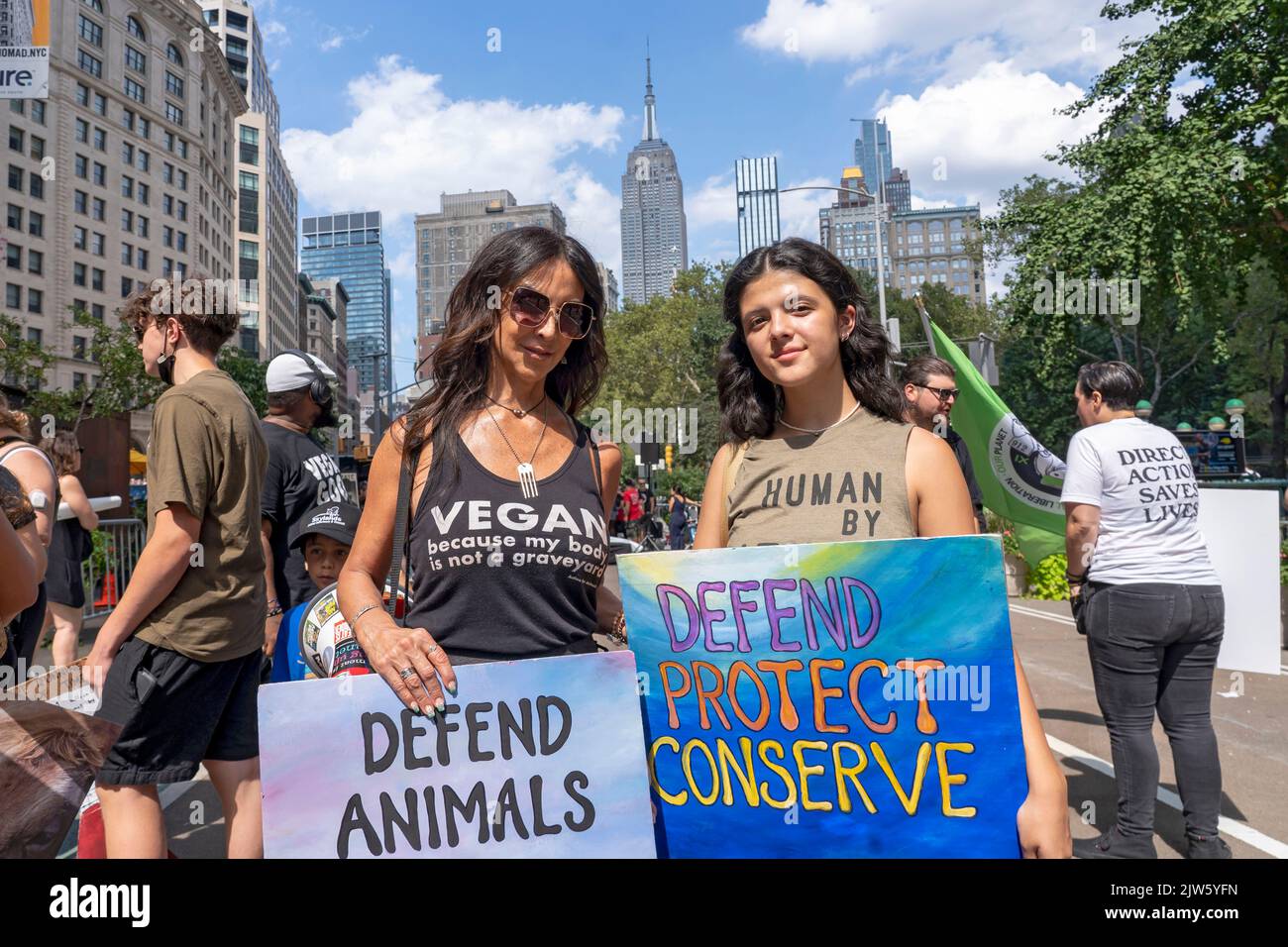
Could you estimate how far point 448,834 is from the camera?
1.70 meters

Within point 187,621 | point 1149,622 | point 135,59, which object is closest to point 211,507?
point 187,621

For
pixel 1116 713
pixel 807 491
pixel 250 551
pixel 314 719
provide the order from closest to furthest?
1. pixel 314 719
2. pixel 807 491
3. pixel 250 551
4. pixel 1116 713

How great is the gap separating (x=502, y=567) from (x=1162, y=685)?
119 inches

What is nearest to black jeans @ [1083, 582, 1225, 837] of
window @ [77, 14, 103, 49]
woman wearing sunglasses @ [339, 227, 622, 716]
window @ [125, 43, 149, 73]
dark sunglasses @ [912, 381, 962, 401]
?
dark sunglasses @ [912, 381, 962, 401]

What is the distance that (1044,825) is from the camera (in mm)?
1697

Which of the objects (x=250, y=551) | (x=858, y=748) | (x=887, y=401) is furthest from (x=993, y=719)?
(x=250, y=551)

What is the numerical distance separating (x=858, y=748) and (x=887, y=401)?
0.82 m

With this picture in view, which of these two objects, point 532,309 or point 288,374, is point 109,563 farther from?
point 532,309

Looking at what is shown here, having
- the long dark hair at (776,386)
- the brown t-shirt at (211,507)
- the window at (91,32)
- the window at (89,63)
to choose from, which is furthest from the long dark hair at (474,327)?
the window at (91,32)

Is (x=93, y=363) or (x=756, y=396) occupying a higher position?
(x=93, y=363)

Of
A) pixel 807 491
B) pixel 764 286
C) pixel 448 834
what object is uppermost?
pixel 764 286

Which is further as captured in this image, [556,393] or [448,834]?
[556,393]

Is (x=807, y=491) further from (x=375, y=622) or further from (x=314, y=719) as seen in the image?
(x=314, y=719)

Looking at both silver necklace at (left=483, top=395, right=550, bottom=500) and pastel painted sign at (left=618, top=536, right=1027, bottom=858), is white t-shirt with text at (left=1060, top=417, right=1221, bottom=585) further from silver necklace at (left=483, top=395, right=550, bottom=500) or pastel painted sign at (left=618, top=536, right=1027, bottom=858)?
silver necklace at (left=483, top=395, right=550, bottom=500)
